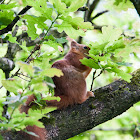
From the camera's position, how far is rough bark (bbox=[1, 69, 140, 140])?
2141mm

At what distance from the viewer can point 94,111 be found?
2322 millimetres

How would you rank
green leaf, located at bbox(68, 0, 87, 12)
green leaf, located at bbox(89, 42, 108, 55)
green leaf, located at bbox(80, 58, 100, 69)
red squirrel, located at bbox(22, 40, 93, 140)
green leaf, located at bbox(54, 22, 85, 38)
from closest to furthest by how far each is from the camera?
green leaf, located at bbox(68, 0, 87, 12)
green leaf, located at bbox(54, 22, 85, 38)
green leaf, located at bbox(89, 42, 108, 55)
green leaf, located at bbox(80, 58, 100, 69)
red squirrel, located at bbox(22, 40, 93, 140)

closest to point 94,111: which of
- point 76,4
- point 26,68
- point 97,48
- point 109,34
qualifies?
point 97,48

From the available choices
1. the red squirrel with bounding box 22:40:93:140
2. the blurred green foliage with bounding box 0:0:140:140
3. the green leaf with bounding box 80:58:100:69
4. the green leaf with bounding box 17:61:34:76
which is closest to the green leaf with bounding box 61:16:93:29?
the blurred green foliage with bounding box 0:0:140:140

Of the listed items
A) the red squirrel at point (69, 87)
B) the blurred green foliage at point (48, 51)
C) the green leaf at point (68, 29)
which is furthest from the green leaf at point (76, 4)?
the red squirrel at point (69, 87)

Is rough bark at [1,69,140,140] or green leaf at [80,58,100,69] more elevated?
green leaf at [80,58,100,69]

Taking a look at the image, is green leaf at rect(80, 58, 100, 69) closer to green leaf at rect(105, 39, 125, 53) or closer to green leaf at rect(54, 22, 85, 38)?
green leaf at rect(105, 39, 125, 53)

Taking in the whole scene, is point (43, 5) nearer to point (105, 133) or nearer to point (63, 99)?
point (63, 99)

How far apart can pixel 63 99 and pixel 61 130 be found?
0.39 meters

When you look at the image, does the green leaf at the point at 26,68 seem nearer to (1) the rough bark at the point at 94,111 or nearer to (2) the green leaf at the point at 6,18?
(2) the green leaf at the point at 6,18

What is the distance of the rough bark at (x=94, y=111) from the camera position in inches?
84.3

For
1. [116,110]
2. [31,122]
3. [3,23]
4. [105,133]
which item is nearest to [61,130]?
[116,110]

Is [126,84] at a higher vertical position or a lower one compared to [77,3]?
lower

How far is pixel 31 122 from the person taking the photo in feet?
4.23
